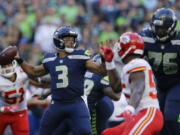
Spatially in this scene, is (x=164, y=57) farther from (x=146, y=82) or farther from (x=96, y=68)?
(x=146, y=82)

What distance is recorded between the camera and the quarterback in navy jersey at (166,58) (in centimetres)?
831

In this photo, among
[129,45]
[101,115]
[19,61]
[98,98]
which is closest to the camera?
[129,45]

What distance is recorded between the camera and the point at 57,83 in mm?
8367

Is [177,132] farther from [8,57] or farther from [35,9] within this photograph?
[35,9]

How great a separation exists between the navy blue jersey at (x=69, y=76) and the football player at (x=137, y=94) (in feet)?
3.15

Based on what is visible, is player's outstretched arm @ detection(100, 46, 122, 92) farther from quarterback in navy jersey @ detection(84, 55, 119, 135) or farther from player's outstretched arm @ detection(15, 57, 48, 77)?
quarterback in navy jersey @ detection(84, 55, 119, 135)

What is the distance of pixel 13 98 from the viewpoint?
9.16 meters

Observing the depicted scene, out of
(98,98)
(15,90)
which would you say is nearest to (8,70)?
(15,90)

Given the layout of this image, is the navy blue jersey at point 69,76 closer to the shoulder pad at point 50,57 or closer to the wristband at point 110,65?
the shoulder pad at point 50,57

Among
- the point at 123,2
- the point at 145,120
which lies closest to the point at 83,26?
the point at 123,2

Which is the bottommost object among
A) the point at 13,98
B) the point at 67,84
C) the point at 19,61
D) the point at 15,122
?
the point at 15,122

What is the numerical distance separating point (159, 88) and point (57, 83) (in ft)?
4.56

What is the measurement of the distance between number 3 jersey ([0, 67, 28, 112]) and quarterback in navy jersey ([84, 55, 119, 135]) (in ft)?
2.83

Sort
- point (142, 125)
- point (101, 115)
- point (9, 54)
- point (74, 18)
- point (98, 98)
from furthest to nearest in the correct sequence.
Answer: point (74, 18) < point (101, 115) < point (98, 98) < point (9, 54) < point (142, 125)
